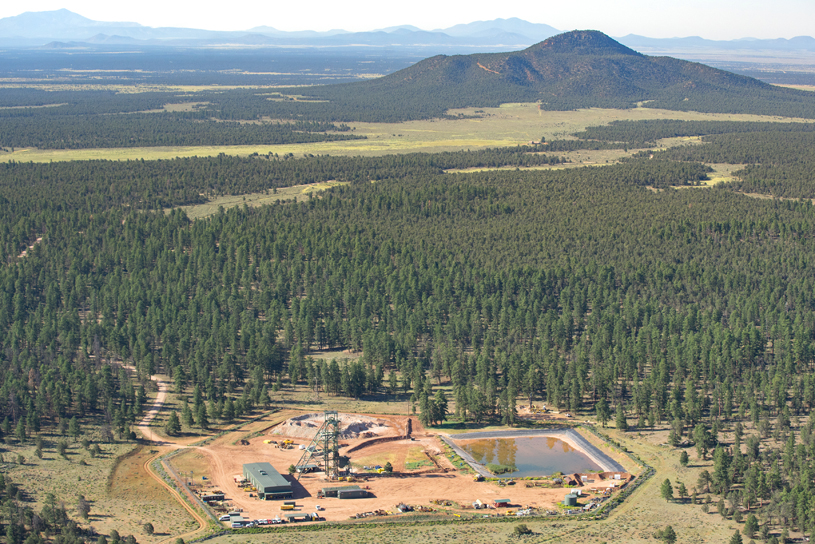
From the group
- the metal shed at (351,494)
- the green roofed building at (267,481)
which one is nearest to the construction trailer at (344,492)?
the metal shed at (351,494)

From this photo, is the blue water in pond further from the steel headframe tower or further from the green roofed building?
the green roofed building

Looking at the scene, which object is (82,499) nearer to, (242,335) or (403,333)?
(242,335)

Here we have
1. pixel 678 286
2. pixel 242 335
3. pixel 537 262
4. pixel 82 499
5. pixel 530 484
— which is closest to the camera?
pixel 82 499

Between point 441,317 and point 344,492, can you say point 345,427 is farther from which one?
point 441,317

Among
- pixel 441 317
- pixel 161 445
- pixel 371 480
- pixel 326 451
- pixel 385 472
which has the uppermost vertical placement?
pixel 441 317

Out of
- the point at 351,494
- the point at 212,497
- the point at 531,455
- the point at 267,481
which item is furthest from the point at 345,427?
the point at 212,497

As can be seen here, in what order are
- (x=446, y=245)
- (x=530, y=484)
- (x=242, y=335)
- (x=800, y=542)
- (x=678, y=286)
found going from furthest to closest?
1. (x=446, y=245)
2. (x=678, y=286)
3. (x=242, y=335)
4. (x=530, y=484)
5. (x=800, y=542)

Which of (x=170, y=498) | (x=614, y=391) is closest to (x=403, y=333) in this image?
(x=614, y=391)
